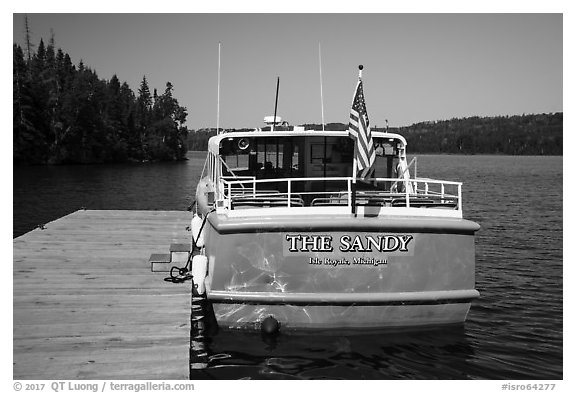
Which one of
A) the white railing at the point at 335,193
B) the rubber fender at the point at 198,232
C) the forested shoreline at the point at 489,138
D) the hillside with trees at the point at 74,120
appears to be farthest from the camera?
the forested shoreline at the point at 489,138

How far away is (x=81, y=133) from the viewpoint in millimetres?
75812

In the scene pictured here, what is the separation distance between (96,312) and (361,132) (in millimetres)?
4580

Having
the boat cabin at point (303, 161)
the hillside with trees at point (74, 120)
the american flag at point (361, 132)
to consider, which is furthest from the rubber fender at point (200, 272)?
the hillside with trees at point (74, 120)

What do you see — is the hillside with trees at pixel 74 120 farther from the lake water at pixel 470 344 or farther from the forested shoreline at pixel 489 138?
the lake water at pixel 470 344

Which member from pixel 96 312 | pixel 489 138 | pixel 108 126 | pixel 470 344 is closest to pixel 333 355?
pixel 470 344

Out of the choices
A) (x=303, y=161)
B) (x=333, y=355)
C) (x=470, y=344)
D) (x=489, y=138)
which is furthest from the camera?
(x=489, y=138)

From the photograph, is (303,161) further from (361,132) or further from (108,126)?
(108,126)

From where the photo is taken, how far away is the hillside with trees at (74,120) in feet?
208

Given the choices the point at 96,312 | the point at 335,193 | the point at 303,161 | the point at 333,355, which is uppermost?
the point at 303,161

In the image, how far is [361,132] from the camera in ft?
28.9

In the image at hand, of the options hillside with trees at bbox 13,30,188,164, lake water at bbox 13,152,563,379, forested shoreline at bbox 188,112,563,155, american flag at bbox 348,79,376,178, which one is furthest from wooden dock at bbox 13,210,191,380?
forested shoreline at bbox 188,112,563,155

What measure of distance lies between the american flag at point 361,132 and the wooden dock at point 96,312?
3322 millimetres
